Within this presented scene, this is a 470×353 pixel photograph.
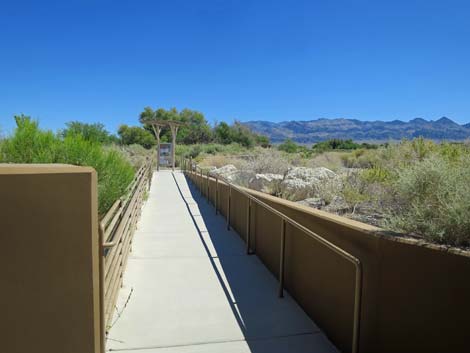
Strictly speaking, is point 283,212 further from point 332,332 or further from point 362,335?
point 362,335

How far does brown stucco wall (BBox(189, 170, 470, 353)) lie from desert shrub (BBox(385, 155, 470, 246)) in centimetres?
34

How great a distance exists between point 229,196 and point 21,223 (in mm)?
6017

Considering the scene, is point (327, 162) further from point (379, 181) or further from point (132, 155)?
point (132, 155)

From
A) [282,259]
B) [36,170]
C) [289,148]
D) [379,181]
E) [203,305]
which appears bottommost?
[203,305]

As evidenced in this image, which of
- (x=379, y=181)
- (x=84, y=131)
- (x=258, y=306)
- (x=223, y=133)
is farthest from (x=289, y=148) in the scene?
(x=258, y=306)

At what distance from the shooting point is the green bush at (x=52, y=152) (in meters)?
5.32

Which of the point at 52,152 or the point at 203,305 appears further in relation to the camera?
the point at 52,152

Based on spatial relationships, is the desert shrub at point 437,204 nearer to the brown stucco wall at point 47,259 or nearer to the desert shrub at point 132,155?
the brown stucco wall at point 47,259

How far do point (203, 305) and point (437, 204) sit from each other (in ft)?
8.25

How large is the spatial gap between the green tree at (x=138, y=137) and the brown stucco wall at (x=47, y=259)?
46440mm

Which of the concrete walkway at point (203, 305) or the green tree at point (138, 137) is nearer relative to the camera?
the concrete walkway at point (203, 305)

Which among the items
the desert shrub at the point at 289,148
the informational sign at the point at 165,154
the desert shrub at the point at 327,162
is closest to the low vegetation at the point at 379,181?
the desert shrub at the point at 327,162

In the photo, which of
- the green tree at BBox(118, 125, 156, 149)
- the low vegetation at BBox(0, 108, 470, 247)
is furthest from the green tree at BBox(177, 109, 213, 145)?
the low vegetation at BBox(0, 108, 470, 247)

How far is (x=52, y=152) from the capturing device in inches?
211
